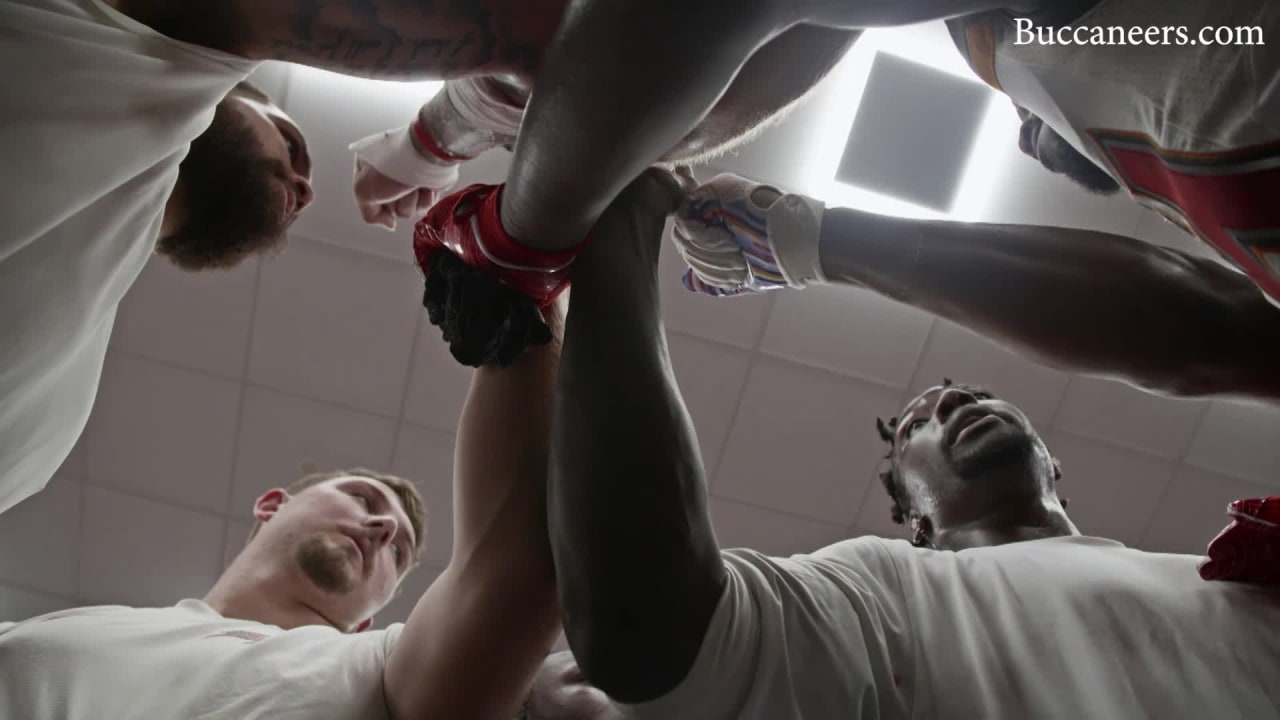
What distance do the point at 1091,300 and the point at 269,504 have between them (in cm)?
188

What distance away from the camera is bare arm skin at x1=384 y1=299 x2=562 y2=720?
0.86m

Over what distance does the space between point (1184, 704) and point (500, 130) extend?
3.65 ft

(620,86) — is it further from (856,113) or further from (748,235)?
(856,113)

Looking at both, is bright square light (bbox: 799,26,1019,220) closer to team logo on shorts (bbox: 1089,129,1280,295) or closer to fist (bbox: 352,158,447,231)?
fist (bbox: 352,158,447,231)

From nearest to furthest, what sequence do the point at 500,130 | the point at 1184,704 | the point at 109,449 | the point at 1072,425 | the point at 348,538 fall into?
the point at 1184,704
the point at 500,130
the point at 348,538
the point at 1072,425
the point at 109,449

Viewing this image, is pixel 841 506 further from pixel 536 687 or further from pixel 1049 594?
pixel 536 687

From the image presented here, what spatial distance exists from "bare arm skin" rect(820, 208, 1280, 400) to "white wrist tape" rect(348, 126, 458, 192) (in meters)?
0.77

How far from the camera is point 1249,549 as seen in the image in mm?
948

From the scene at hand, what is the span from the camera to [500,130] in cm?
122

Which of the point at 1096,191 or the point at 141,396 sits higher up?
the point at 1096,191

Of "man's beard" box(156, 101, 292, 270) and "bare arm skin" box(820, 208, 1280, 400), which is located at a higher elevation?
"bare arm skin" box(820, 208, 1280, 400)

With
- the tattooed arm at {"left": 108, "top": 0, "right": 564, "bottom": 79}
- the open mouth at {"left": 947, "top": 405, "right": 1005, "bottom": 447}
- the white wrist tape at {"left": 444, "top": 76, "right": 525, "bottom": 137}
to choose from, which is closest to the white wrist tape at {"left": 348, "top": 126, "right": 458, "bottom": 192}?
the white wrist tape at {"left": 444, "top": 76, "right": 525, "bottom": 137}

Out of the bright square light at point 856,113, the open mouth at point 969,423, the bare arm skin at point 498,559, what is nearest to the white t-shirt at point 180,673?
the bare arm skin at point 498,559

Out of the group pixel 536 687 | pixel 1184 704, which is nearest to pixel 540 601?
pixel 536 687
